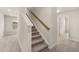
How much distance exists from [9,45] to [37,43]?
0.66 m

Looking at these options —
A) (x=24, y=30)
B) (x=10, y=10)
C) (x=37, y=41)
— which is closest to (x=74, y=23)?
(x=37, y=41)

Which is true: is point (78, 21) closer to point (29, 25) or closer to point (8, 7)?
point (29, 25)

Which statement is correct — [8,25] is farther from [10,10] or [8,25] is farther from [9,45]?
[9,45]

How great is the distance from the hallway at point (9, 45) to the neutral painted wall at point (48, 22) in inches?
27.1

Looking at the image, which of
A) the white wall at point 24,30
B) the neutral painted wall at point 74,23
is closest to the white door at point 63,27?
the neutral painted wall at point 74,23

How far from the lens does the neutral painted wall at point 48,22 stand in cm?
165

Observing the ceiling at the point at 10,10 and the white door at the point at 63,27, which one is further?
the white door at the point at 63,27

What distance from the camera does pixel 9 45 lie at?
155 centimetres

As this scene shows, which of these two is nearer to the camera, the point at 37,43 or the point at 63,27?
the point at 63,27

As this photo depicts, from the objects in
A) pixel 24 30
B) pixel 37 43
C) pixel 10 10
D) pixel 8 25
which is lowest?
pixel 37 43

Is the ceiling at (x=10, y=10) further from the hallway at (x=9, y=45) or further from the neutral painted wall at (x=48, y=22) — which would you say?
the hallway at (x=9, y=45)

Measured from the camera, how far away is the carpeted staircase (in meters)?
1.62
